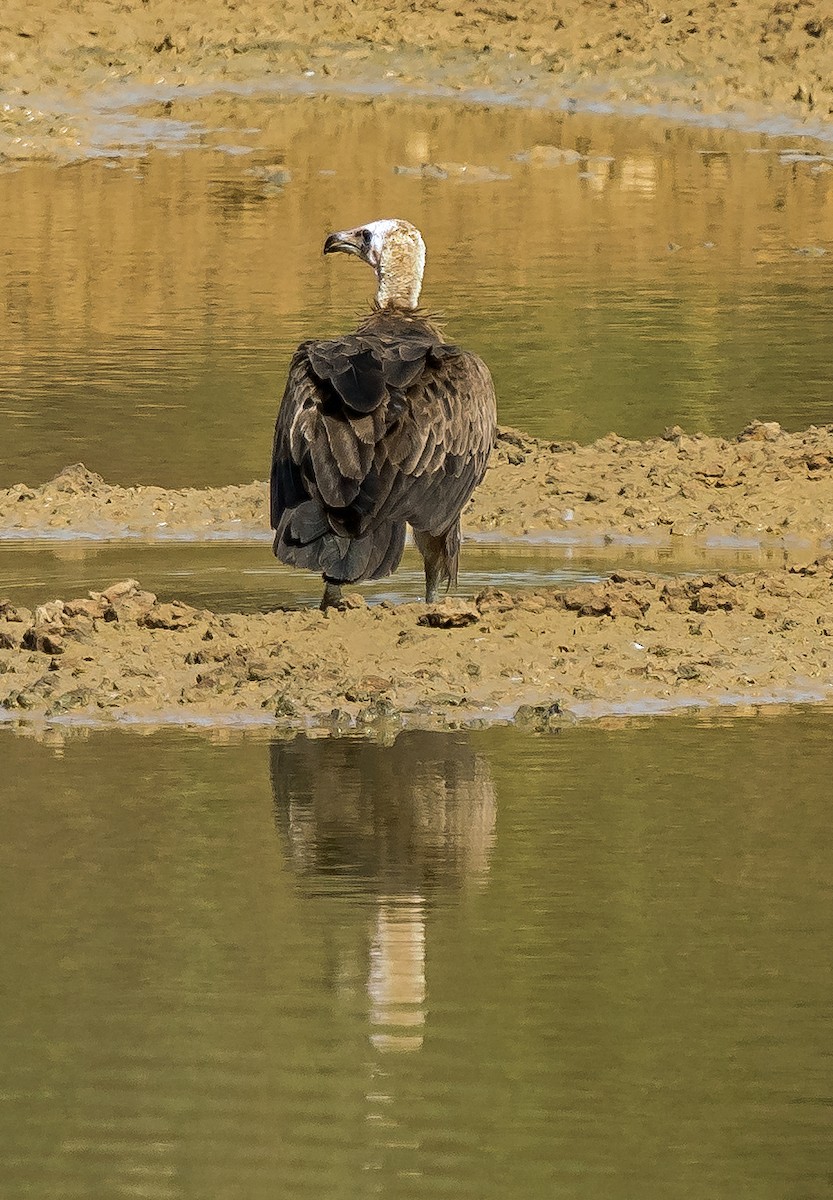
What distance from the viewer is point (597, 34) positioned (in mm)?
32688

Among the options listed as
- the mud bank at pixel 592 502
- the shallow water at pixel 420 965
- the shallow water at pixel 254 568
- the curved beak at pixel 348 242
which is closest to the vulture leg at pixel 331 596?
the shallow water at pixel 254 568

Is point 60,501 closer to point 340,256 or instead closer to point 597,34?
point 340,256

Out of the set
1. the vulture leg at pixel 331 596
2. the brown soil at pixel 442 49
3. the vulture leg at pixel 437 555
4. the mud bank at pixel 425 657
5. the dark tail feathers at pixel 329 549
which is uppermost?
the brown soil at pixel 442 49

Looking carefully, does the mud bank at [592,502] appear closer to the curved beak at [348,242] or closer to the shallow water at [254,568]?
the shallow water at [254,568]

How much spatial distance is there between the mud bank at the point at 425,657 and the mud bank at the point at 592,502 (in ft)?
7.03

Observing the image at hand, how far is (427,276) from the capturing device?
813 inches

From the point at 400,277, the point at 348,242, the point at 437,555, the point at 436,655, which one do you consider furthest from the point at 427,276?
the point at 436,655

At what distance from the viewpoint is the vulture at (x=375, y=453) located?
9945 millimetres

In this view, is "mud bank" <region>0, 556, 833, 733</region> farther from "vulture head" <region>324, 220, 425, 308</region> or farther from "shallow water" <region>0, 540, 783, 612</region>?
"vulture head" <region>324, 220, 425, 308</region>

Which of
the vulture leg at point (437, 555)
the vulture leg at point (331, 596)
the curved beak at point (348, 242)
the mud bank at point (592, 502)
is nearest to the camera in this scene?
the vulture leg at point (331, 596)

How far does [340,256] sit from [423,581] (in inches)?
417

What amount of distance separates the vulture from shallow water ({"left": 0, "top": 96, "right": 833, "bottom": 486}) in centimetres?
326

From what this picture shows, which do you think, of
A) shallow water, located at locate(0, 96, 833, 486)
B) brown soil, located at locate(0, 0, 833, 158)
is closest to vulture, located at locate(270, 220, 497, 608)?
shallow water, located at locate(0, 96, 833, 486)

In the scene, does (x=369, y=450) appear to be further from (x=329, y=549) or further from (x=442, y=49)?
(x=442, y=49)
